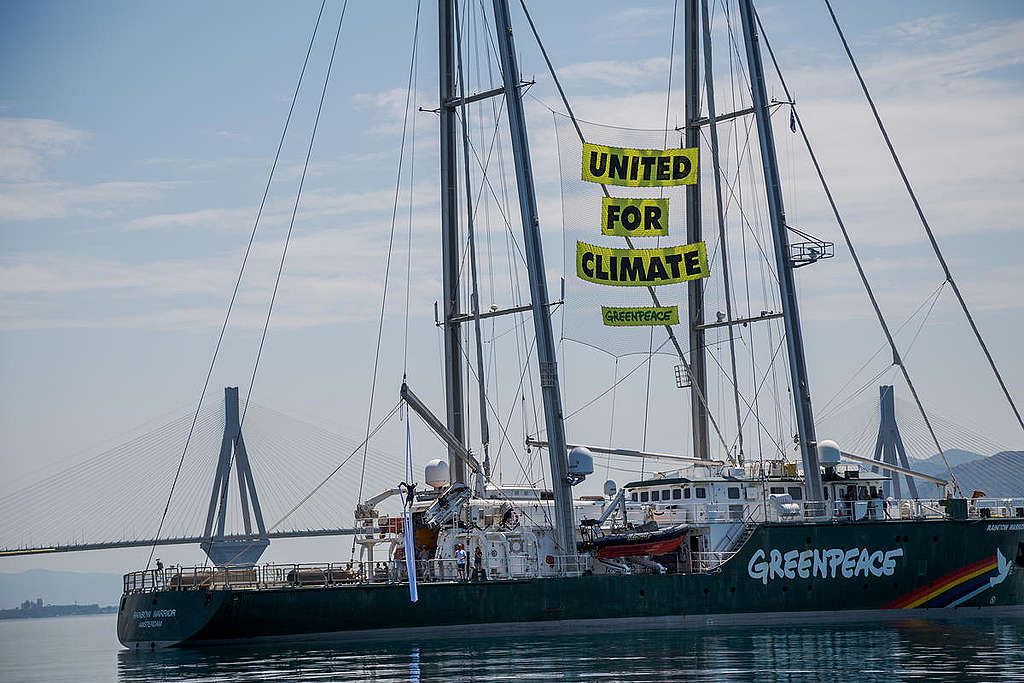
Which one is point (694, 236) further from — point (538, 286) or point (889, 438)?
point (889, 438)

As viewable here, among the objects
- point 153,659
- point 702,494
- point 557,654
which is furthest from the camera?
point 702,494

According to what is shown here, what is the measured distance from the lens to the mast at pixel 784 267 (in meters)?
41.2

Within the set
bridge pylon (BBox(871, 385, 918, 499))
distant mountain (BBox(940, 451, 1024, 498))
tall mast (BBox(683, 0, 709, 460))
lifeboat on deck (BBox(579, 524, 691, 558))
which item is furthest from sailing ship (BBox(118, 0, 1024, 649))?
distant mountain (BBox(940, 451, 1024, 498))

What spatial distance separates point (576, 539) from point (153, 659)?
12.0 metres

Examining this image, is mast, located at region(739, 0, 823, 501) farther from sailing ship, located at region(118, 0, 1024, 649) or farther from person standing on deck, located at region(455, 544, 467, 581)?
person standing on deck, located at region(455, 544, 467, 581)

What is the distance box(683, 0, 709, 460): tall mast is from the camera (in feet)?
153

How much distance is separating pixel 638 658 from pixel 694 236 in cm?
2006

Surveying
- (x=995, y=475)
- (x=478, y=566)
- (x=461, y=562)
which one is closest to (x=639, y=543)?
(x=478, y=566)

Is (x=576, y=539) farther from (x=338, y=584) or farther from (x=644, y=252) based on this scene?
(x=644, y=252)

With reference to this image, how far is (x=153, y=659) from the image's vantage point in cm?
3609

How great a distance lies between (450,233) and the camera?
4272 centimetres

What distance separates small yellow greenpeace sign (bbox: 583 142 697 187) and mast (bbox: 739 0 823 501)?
3169mm

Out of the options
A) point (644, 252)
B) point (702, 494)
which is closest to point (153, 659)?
point (702, 494)

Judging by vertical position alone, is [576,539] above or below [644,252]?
below
